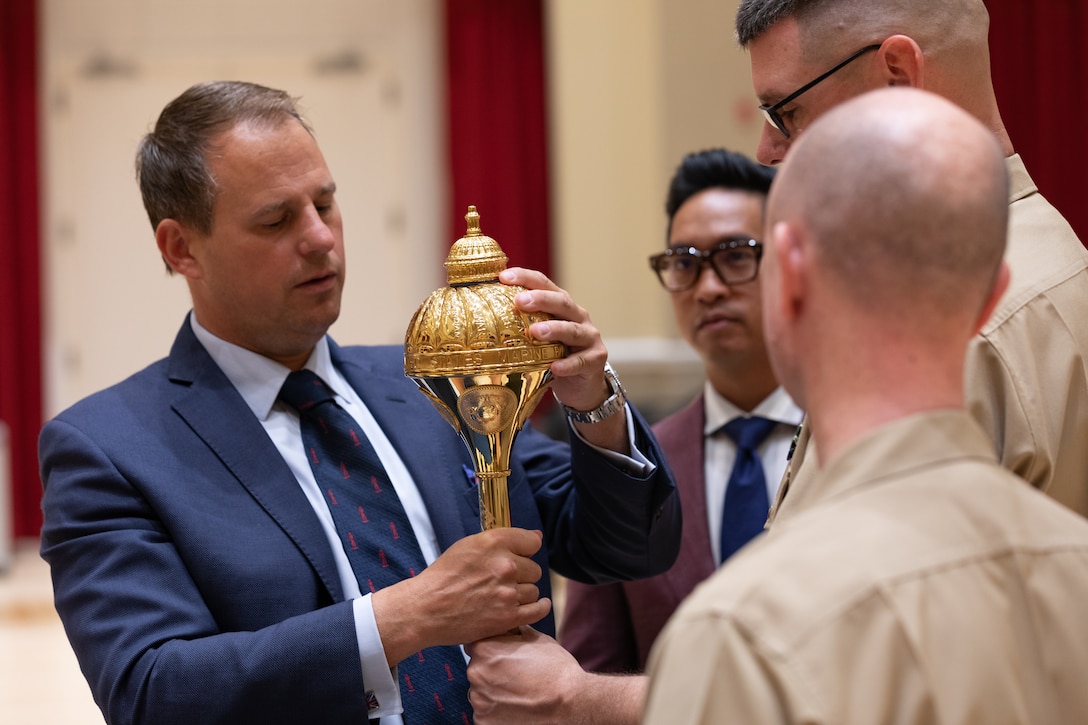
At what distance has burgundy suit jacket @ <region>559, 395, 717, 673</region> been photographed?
2.71 m

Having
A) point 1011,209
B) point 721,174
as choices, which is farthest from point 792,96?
point 721,174

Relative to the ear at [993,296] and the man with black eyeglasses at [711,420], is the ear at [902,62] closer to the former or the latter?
the ear at [993,296]

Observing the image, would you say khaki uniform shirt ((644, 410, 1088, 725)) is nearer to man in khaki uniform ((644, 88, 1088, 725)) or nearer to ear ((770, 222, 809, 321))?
man in khaki uniform ((644, 88, 1088, 725))

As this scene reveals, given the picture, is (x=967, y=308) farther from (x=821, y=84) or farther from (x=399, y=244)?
(x=399, y=244)

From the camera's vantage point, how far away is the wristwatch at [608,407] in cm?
212

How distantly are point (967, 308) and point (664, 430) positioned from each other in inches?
72.4

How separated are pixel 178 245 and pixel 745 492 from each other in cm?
136

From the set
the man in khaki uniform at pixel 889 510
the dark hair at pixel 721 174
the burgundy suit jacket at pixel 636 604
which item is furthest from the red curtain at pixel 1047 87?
the man in khaki uniform at pixel 889 510

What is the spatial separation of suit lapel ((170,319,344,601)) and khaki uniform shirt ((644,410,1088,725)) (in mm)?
1103

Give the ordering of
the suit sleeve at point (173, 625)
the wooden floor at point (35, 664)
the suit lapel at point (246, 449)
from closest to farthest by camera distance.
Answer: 1. the suit sleeve at point (173, 625)
2. the suit lapel at point (246, 449)
3. the wooden floor at point (35, 664)

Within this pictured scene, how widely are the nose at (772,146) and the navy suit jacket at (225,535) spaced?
588mm

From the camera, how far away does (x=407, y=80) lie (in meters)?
8.73

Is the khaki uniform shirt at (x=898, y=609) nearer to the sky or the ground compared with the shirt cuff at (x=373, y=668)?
nearer to the sky

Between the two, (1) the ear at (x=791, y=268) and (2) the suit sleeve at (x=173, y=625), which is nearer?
(1) the ear at (x=791, y=268)
